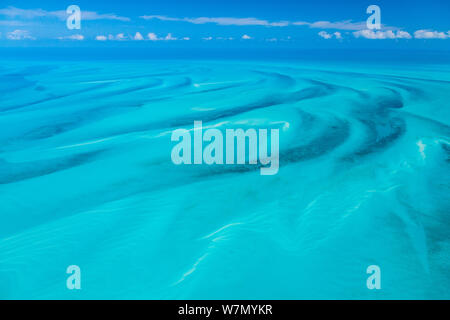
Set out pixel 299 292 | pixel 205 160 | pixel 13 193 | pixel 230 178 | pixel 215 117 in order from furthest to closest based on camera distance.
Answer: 1. pixel 215 117
2. pixel 205 160
3. pixel 230 178
4. pixel 13 193
5. pixel 299 292

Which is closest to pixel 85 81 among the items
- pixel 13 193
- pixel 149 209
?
pixel 13 193

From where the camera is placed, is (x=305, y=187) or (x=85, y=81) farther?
(x=85, y=81)

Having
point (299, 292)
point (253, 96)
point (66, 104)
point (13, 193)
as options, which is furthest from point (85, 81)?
point (299, 292)

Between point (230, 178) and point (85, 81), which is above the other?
point (85, 81)

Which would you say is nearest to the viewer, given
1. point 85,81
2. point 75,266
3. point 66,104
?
point 75,266

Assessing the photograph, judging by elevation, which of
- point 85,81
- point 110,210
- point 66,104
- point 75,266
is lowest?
point 75,266

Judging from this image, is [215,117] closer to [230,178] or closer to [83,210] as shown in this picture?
[230,178]
